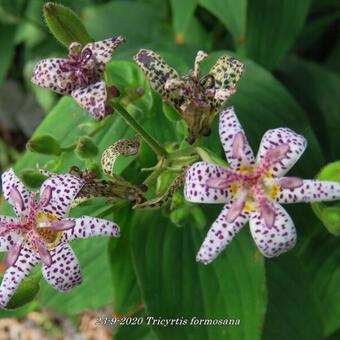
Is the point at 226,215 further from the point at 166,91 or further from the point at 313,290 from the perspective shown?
the point at 313,290

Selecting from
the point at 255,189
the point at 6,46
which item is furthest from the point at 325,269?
the point at 6,46

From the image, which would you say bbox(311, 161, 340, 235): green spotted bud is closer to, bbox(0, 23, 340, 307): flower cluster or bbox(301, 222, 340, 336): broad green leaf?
bbox(0, 23, 340, 307): flower cluster

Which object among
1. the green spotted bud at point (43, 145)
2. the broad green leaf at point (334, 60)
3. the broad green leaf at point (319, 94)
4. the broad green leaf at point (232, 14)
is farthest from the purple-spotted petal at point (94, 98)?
the broad green leaf at point (334, 60)

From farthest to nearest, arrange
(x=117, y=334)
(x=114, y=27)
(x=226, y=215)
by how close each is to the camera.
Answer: (x=114, y=27) < (x=117, y=334) < (x=226, y=215)

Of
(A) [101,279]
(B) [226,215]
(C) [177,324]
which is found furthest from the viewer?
(A) [101,279]

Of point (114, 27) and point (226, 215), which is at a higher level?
point (226, 215)

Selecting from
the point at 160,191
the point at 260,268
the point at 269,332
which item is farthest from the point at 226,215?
the point at 269,332

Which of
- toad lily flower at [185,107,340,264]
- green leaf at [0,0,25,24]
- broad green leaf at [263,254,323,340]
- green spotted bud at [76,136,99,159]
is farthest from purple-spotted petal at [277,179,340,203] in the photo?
green leaf at [0,0,25,24]

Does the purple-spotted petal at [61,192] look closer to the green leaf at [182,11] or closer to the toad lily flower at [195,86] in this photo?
the toad lily flower at [195,86]
